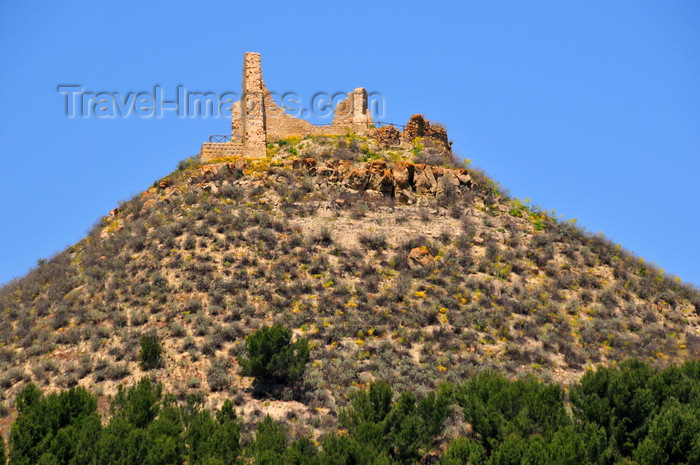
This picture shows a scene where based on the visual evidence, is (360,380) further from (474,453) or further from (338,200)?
(338,200)

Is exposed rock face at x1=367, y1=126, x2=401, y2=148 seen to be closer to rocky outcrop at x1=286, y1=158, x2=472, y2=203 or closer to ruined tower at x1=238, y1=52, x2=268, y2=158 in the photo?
rocky outcrop at x1=286, y1=158, x2=472, y2=203

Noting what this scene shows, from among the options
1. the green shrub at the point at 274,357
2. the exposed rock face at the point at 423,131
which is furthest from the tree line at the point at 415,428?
the exposed rock face at the point at 423,131

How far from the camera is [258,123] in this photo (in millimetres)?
39500

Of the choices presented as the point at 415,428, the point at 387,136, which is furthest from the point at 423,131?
the point at 415,428

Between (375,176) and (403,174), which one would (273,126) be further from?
(403,174)

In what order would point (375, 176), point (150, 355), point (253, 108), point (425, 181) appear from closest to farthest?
point (150, 355)
point (375, 176)
point (425, 181)
point (253, 108)

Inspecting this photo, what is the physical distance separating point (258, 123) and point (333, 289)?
37.2 feet

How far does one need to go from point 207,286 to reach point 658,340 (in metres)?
17.0

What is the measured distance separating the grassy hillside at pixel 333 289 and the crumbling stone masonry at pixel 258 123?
969 mm

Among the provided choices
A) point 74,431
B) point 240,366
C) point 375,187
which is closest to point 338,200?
point 375,187

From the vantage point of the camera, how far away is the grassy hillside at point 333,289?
28.0 meters

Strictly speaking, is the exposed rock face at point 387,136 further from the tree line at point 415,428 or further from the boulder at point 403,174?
the tree line at point 415,428

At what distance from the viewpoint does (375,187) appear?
3797 cm

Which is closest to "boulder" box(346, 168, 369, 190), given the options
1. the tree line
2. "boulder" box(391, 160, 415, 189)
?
"boulder" box(391, 160, 415, 189)
